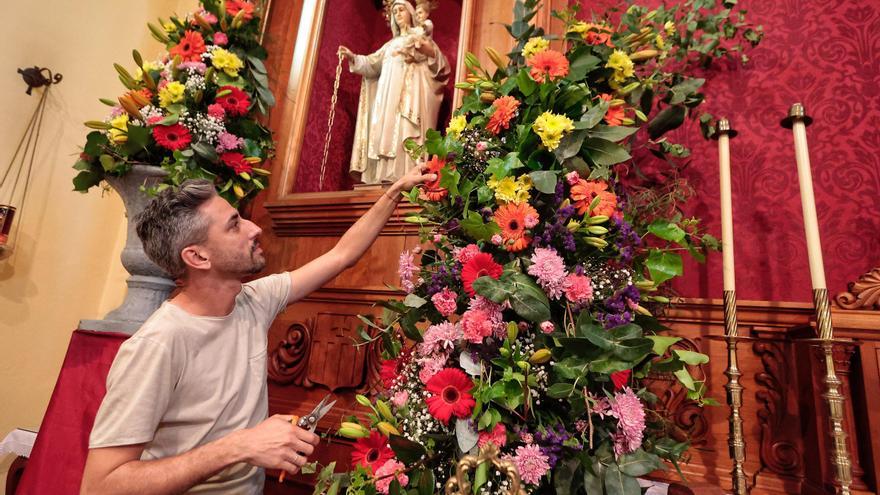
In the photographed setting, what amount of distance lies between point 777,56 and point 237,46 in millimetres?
1705

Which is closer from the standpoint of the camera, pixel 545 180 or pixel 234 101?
pixel 545 180

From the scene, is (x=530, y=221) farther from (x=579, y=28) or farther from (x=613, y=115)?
(x=579, y=28)

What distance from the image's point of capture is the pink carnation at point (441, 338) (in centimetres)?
80

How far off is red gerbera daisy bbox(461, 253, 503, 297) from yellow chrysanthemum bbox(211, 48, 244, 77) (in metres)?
1.12

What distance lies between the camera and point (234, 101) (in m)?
1.46

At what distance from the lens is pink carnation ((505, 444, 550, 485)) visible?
0.69m

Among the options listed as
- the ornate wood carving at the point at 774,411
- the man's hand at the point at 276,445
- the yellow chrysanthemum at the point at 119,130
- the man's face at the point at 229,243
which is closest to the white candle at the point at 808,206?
the ornate wood carving at the point at 774,411

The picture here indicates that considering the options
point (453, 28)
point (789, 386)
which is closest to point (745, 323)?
point (789, 386)

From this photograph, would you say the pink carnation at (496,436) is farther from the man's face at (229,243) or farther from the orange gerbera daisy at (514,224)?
the man's face at (229,243)

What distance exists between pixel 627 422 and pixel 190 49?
1554 mm

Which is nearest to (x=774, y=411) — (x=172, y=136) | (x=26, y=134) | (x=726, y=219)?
(x=726, y=219)

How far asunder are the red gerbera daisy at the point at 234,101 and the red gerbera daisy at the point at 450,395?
3.65 ft

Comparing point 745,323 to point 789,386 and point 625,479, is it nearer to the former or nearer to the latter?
point 789,386

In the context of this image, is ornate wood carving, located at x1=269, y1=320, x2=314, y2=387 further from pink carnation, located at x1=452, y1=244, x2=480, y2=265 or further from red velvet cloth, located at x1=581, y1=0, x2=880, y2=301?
red velvet cloth, located at x1=581, y1=0, x2=880, y2=301
